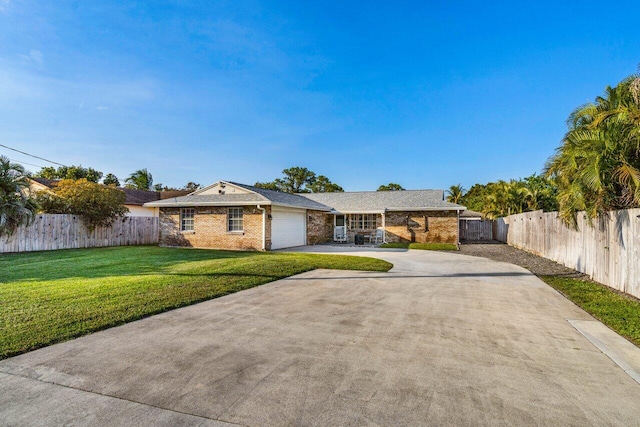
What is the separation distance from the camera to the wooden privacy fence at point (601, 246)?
711 centimetres

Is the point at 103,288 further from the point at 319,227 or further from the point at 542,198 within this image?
the point at 542,198

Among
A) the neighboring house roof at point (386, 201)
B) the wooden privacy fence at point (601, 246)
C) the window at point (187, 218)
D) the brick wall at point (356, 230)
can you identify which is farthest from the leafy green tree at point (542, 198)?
the window at point (187, 218)

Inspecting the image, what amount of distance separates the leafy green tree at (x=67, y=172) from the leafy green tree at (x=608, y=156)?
46362 millimetres

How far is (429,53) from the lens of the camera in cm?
1534

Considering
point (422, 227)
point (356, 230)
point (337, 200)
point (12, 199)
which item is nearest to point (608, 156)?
point (12, 199)

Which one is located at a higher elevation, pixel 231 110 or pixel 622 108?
pixel 231 110

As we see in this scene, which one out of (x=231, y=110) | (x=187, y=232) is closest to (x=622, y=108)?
(x=231, y=110)

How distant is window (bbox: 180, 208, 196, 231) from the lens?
1902cm

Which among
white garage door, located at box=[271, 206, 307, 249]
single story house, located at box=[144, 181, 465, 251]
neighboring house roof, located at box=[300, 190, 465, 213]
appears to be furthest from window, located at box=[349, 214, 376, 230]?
white garage door, located at box=[271, 206, 307, 249]

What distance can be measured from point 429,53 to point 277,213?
35.8 feet

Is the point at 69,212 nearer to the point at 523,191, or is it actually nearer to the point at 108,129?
the point at 108,129

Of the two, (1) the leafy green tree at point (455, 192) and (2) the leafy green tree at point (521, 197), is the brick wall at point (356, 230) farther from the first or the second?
(1) the leafy green tree at point (455, 192)

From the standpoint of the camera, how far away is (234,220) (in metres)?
18.0

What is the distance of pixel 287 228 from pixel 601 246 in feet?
46.0
